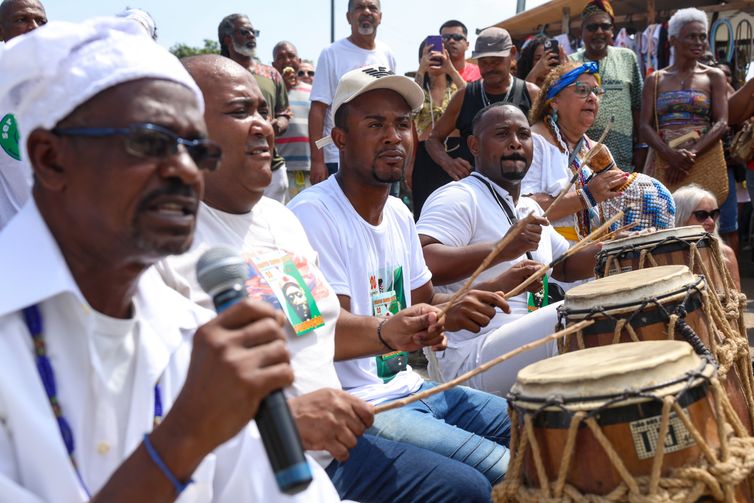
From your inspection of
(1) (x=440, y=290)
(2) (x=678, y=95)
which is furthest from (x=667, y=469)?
(2) (x=678, y=95)

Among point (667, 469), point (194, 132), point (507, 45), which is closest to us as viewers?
point (194, 132)

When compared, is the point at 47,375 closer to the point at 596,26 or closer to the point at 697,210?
the point at 697,210

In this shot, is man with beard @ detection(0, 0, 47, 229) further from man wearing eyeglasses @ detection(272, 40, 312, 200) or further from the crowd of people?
man wearing eyeglasses @ detection(272, 40, 312, 200)

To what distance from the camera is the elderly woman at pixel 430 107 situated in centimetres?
646

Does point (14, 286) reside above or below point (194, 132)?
below

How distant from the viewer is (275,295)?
2459mm

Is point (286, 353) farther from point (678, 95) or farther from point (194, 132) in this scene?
point (678, 95)

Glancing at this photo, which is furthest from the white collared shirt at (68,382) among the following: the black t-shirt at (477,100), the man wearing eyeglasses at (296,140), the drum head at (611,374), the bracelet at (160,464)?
the man wearing eyeglasses at (296,140)

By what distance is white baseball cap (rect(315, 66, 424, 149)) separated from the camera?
348cm

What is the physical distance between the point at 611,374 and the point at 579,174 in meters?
2.76

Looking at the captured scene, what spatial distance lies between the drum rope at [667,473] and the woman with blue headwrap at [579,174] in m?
2.69

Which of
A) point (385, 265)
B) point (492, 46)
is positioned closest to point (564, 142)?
point (492, 46)

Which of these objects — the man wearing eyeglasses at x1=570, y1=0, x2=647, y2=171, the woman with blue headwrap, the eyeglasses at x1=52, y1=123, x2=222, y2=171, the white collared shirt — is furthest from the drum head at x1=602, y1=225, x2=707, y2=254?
the man wearing eyeglasses at x1=570, y1=0, x2=647, y2=171

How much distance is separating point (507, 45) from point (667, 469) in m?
4.55
